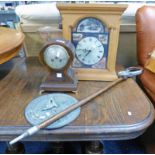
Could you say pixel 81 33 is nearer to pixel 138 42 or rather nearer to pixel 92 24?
pixel 92 24

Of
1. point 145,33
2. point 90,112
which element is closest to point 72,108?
point 90,112

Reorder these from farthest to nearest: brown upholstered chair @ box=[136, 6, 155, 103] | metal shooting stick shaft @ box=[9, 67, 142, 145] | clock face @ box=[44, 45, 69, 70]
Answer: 1. brown upholstered chair @ box=[136, 6, 155, 103]
2. clock face @ box=[44, 45, 69, 70]
3. metal shooting stick shaft @ box=[9, 67, 142, 145]

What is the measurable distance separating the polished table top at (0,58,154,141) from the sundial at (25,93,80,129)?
0.05 feet

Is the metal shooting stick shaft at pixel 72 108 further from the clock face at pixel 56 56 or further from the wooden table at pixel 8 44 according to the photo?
the wooden table at pixel 8 44

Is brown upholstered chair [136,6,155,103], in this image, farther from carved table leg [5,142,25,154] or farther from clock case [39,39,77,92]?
carved table leg [5,142,25,154]

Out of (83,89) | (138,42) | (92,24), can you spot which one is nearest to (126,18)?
(138,42)

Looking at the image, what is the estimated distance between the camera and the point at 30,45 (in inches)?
36.9

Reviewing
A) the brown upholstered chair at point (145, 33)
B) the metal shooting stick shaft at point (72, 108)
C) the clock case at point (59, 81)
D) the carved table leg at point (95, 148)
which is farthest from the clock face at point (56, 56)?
the brown upholstered chair at point (145, 33)

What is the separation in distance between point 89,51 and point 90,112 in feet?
0.87

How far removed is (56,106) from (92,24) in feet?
1.10

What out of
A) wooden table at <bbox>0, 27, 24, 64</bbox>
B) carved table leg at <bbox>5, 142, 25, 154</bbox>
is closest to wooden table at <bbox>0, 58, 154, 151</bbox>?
wooden table at <bbox>0, 27, 24, 64</bbox>

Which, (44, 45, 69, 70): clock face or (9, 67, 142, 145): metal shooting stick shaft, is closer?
(9, 67, 142, 145): metal shooting stick shaft

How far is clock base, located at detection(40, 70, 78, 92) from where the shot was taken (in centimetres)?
65

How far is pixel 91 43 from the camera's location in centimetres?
70
